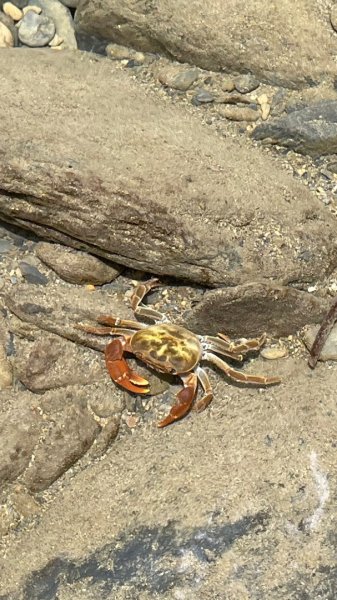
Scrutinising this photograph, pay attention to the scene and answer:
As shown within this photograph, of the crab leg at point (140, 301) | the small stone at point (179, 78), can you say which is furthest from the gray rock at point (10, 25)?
the crab leg at point (140, 301)

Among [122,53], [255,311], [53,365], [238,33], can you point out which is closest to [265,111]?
[238,33]

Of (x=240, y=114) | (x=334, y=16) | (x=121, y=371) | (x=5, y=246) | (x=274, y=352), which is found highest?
(x=334, y=16)

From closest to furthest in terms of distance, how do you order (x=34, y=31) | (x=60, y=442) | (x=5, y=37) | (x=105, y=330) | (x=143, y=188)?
(x=143, y=188) → (x=60, y=442) → (x=105, y=330) → (x=5, y=37) → (x=34, y=31)

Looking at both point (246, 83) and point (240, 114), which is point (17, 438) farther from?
point (246, 83)

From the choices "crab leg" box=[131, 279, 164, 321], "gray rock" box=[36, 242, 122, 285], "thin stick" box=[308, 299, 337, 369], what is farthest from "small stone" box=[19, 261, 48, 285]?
"thin stick" box=[308, 299, 337, 369]

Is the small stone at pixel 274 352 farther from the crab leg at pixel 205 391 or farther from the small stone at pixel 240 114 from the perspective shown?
the small stone at pixel 240 114

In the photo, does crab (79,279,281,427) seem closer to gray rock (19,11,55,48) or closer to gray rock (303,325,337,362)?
gray rock (303,325,337,362)

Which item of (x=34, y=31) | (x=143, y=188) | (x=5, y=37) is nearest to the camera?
(x=143, y=188)
